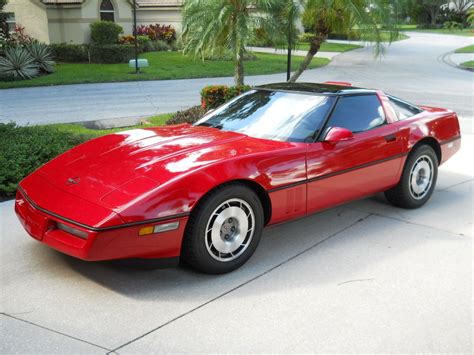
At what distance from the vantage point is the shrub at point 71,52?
24.6 m

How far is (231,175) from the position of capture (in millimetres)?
3785

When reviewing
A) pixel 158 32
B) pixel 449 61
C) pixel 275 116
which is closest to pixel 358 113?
pixel 275 116

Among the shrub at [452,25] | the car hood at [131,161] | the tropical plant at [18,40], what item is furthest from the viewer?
the shrub at [452,25]

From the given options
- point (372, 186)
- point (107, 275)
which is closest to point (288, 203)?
point (372, 186)

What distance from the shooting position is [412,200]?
5410mm

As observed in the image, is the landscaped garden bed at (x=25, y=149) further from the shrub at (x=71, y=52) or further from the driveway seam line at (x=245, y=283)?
the shrub at (x=71, y=52)

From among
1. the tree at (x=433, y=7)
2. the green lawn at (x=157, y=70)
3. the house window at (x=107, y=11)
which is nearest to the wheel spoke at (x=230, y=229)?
the green lawn at (x=157, y=70)

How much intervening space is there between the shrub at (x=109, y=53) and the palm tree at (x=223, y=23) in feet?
50.7

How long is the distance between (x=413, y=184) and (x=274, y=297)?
2517 mm

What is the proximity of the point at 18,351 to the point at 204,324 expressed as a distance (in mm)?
1058

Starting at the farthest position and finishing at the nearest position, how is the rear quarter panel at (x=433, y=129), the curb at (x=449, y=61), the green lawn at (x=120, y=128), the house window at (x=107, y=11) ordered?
the house window at (x=107, y=11) < the curb at (x=449, y=61) < the green lawn at (x=120, y=128) < the rear quarter panel at (x=433, y=129)

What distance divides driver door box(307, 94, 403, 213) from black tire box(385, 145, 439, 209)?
138mm

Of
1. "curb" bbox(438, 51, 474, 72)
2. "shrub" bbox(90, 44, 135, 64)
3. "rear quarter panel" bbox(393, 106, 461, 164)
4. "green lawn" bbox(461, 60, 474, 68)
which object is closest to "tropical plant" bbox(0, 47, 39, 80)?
Answer: "shrub" bbox(90, 44, 135, 64)

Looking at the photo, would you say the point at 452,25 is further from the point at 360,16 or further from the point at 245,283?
the point at 245,283
